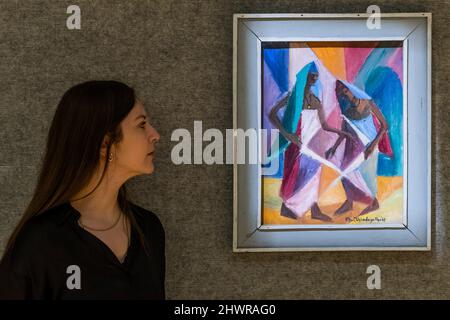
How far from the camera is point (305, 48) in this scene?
4.65ft

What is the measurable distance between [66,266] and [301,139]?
0.65 m

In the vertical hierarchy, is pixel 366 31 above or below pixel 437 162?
above

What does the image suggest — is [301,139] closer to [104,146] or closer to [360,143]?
[360,143]

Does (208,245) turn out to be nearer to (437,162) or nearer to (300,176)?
(300,176)

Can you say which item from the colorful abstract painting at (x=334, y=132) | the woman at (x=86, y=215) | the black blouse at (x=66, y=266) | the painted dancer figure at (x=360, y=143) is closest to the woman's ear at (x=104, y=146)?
the woman at (x=86, y=215)

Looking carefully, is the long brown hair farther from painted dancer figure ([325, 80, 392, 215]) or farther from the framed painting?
painted dancer figure ([325, 80, 392, 215])

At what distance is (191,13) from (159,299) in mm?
709

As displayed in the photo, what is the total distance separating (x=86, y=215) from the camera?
4.05ft

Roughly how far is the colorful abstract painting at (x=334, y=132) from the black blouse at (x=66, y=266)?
39 cm

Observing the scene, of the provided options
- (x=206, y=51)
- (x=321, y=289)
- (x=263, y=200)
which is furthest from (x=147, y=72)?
(x=321, y=289)

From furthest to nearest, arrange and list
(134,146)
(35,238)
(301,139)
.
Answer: (301,139)
(134,146)
(35,238)

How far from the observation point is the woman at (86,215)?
3.69ft
